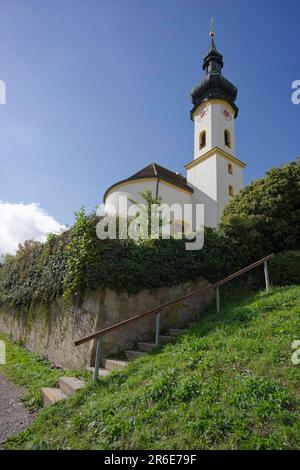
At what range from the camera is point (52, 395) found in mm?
4828

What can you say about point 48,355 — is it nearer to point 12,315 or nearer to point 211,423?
point 12,315

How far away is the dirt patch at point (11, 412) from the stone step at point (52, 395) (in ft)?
0.98

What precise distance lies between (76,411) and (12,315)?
887cm

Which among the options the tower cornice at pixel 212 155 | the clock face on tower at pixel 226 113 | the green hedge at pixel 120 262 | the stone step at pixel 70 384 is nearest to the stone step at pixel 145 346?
the green hedge at pixel 120 262

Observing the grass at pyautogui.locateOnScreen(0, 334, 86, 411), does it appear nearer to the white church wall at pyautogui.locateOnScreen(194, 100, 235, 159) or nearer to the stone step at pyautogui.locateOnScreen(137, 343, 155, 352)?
the stone step at pyautogui.locateOnScreen(137, 343, 155, 352)

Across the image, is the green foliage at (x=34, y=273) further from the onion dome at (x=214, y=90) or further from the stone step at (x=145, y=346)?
the onion dome at (x=214, y=90)

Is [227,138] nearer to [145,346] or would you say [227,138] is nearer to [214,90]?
[214,90]

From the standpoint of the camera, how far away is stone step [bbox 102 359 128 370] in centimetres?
516

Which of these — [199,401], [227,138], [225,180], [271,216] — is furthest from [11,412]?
[227,138]

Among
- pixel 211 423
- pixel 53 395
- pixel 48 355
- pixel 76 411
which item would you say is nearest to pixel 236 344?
pixel 211 423

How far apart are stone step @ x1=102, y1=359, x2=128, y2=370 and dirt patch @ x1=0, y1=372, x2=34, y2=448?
1.48 metres

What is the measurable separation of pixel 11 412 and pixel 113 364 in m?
1.81

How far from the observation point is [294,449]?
2.48 metres

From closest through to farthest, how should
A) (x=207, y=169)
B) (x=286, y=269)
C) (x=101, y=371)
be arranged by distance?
(x=101, y=371)
(x=286, y=269)
(x=207, y=169)
